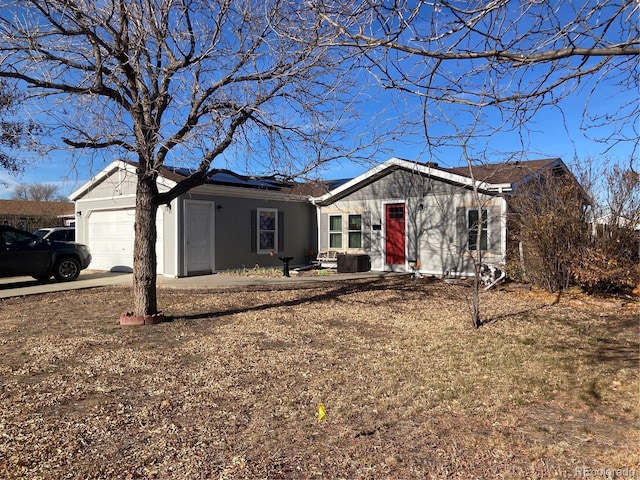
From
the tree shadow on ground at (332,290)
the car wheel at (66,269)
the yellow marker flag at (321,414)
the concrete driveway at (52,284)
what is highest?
the car wheel at (66,269)

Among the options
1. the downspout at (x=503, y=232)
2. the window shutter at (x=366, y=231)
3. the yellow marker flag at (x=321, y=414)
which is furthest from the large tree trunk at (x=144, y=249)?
the window shutter at (x=366, y=231)

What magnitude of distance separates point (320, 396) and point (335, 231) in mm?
12200

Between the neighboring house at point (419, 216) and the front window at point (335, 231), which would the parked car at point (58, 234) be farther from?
the neighboring house at point (419, 216)

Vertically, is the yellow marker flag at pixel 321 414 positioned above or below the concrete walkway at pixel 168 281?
below

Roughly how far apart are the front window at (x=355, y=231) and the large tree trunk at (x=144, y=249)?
9.30m

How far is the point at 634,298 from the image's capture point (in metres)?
9.53

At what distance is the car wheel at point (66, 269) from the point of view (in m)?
13.1

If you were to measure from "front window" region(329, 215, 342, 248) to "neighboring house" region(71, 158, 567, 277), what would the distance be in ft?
0.12

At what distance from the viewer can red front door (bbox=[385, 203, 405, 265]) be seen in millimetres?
14812

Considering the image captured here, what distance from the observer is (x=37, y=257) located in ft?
40.8

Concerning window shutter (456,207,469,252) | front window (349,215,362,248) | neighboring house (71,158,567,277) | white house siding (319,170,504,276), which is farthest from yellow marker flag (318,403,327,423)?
front window (349,215,362,248)

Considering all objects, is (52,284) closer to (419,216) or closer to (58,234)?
(58,234)

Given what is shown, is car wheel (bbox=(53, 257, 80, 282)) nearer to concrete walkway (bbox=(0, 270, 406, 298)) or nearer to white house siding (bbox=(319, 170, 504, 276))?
concrete walkway (bbox=(0, 270, 406, 298))

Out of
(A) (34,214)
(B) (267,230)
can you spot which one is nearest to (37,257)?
(B) (267,230)
